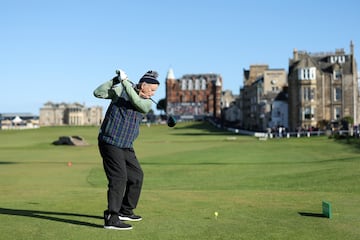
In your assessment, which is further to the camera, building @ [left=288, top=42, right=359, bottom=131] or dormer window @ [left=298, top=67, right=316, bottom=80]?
dormer window @ [left=298, top=67, right=316, bottom=80]

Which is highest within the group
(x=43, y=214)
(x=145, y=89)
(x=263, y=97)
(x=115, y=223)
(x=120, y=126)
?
(x=263, y=97)

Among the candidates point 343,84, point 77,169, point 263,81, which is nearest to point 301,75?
point 343,84

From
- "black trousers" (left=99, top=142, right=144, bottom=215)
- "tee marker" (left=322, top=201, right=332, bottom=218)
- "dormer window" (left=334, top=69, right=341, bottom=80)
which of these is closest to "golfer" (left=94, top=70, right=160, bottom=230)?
"black trousers" (left=99, top=142, right=144, bottom=215)

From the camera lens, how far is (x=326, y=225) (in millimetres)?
8500

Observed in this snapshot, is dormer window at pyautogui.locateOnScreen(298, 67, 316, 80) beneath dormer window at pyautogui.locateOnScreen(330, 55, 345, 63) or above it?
beneath

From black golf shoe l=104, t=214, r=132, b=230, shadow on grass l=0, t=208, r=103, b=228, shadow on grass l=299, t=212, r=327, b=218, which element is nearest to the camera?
black golf shoe l=104, t=214, r=132, b=230

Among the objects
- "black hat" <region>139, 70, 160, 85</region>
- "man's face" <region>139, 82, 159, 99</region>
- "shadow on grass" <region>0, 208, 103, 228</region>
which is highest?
"black hat" <region>139, 70, 160, 85</region>

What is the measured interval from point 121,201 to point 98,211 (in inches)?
63.8

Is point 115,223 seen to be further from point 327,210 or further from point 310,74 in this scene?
point 310,74

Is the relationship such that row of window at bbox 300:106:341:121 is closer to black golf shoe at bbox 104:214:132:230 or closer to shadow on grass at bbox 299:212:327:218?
shadow on grass at bbox 299:212:327:218

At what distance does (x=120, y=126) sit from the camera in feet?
29.3

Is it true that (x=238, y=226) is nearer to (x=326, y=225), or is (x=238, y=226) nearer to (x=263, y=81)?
(x=326, y=225)

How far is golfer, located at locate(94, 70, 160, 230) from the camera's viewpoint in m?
8.76

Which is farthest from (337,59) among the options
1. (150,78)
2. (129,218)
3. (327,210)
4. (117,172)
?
(117,172)
